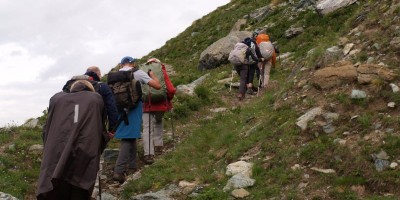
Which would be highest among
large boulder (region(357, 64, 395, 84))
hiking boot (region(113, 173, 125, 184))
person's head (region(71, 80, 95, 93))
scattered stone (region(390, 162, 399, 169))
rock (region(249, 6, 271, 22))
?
rock (region(249, 6, 271, 22))

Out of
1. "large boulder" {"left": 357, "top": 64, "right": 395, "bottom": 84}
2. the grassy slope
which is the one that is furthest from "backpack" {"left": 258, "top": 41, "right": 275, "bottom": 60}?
"large boulder" {"left": 357, "top": 64, "right": 395, "bottom": 84}

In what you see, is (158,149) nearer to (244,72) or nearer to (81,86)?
(81,86)

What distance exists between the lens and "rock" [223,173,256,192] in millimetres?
8500

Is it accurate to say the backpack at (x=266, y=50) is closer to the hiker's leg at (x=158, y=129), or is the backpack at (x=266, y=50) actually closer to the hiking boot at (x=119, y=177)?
the hiker's leg at (x=158, y=129)

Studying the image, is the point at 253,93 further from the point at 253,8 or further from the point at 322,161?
the point at 253,8

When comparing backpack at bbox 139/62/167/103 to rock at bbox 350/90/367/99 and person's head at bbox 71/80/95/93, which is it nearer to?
person's head at bbox 71/80/95/93

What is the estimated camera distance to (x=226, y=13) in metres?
34.6

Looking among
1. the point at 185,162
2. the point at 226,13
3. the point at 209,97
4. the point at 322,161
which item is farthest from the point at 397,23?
the point at 226,13

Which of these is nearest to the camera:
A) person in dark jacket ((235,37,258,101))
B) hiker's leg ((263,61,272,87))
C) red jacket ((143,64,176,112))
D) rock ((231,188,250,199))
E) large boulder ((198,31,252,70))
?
rock ((231,188,250,199))

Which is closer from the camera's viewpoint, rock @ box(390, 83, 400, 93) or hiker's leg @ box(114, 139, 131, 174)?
rock @ box(390, 83, 400, 93)

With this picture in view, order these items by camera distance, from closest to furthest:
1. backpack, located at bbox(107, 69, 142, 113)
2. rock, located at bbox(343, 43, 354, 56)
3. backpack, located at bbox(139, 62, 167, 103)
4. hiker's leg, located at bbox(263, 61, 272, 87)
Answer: backpack, located at bbox(107, 69, 142, 113) < backpack, located at bbox(139, 62, 167, 103) < rock, located at bbox(343, 43, 354, 56) < hiker's leg, located at bbox(263, 61, 272, 87)

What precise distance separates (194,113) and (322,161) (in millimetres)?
8347

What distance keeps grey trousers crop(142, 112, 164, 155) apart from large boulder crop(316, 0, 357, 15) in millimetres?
13314

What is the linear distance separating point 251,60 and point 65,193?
444 inches
